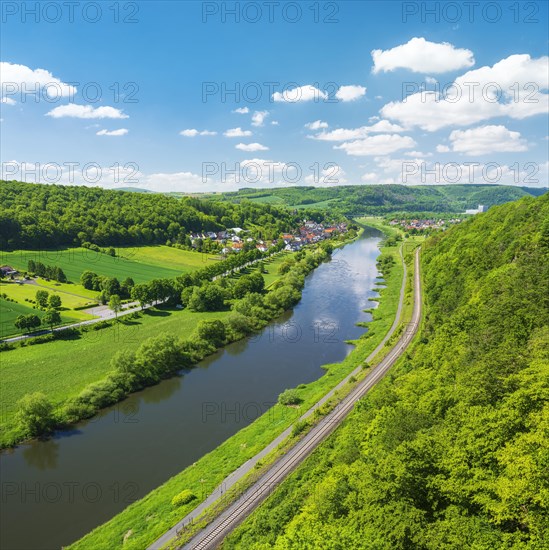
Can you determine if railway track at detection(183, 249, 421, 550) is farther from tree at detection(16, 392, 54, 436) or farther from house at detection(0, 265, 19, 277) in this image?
house at detection(0, 265, 19, 277)

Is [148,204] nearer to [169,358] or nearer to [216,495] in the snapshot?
[169,358]

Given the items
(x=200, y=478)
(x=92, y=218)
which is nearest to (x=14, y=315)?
(x=200, y=478)

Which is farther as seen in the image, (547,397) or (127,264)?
(127,264)

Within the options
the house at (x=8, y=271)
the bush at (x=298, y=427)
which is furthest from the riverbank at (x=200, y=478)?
the house at (x=8, y=271)

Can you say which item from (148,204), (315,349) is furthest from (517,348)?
(148,204)

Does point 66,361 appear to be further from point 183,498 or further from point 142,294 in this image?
point 183,498

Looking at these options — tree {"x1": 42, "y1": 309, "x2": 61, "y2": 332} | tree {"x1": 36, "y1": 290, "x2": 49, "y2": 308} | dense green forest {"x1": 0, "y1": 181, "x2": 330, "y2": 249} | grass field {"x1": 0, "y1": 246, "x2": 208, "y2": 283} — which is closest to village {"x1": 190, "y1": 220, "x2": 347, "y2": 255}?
dense green forest {"x1": 0, "y1": 181, "x2": 330, "y2": 249}

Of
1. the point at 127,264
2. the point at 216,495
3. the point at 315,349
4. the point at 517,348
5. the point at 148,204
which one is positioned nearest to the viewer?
the point at 517,348
